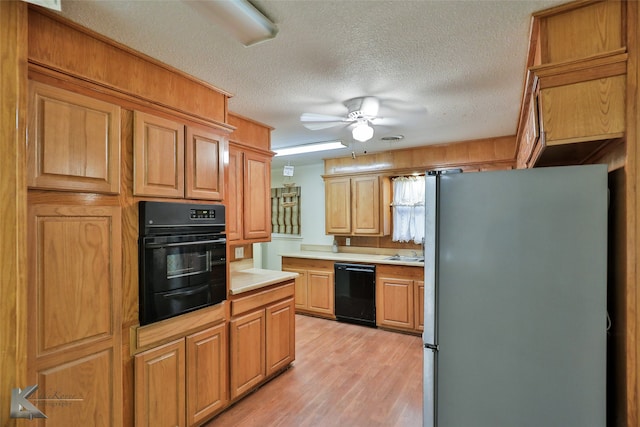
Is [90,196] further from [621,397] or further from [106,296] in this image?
[621,397]

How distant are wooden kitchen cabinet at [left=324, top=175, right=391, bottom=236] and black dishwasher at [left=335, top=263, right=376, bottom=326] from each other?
0.65m

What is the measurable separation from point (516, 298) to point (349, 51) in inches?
61.8

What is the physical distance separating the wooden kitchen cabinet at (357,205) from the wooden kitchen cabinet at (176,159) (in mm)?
2819

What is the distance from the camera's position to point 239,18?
143 centimetres

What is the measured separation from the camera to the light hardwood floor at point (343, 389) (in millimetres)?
2424

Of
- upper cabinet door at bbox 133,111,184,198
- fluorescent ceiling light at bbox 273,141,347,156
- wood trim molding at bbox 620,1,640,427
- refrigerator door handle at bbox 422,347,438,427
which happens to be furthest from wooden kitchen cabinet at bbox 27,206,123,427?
fluorescent ceiling light at bbox 273,141,347,156

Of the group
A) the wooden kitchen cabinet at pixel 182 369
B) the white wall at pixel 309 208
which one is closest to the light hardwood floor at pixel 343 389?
the wooden kitchen cabinet at pixel 182 369

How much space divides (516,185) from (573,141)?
1.02ft

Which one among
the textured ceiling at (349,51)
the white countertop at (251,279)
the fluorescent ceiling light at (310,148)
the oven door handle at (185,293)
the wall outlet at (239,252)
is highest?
the textured ceiling at (349,51)

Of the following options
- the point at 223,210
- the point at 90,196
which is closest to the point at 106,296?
the point at 90,196

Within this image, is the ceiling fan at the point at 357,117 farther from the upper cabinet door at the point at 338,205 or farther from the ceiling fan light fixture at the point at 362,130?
the upper cabinet door at the point at 338,205

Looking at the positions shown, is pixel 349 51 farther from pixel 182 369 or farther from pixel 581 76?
pixel 182 369

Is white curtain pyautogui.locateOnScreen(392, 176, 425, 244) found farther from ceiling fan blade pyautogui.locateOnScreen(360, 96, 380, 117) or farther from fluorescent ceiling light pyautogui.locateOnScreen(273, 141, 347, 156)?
ceiling fan blade pyautogui.locateOnScreen(360, 96, 380, 117)

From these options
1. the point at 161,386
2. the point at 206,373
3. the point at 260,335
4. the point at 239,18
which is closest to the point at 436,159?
the point at 260,335
